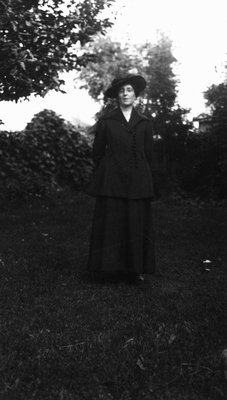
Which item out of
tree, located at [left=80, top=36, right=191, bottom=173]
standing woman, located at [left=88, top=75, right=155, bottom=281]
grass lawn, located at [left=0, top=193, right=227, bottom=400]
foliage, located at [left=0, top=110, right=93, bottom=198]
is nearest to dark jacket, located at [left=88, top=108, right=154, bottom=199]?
standing woman, located at [left=88, top=75, right=155, bottom=281]

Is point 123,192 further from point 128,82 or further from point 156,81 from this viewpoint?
point 156,81

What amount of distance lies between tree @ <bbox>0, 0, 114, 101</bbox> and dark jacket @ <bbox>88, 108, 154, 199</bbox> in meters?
3.37

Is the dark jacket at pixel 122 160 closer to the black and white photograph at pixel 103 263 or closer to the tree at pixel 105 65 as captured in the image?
the black and white photograph at pixel 103 263

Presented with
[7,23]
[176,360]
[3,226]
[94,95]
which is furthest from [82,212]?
[94,95]

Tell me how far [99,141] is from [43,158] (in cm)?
885

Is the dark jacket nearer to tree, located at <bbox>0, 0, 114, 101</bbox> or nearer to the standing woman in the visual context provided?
the standing woman

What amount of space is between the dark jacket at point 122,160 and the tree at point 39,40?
11.1ft

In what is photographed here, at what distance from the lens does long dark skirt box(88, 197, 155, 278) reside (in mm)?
5398

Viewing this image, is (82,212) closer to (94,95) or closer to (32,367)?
(32,367)

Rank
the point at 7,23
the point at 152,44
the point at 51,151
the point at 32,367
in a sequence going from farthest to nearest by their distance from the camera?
the point at 152,44 → the point at 51,151 → the point at 7,23 → the point at 32,367

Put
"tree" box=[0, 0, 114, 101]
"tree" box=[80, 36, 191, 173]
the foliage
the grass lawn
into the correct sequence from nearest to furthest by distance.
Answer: the grass lawn
"tree" box=[0, 0, 114, 101]
the foliage
"tree" box=[80, 36, 191, 173]

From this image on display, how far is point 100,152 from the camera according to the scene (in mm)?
5641

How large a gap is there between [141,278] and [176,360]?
2.24m

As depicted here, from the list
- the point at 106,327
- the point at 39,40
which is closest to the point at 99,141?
the point at 106,327
